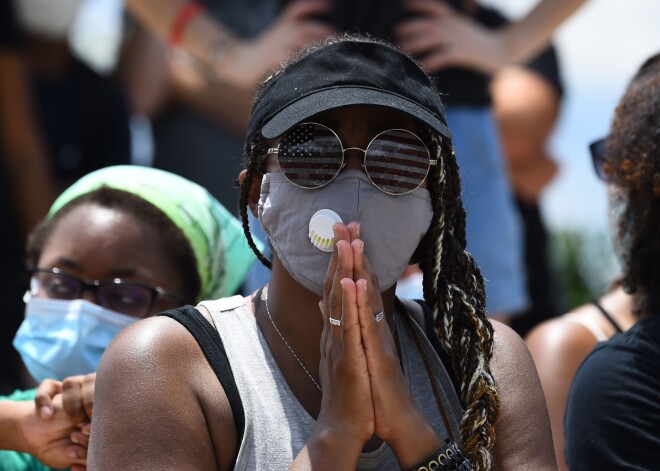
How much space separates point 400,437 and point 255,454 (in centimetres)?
31

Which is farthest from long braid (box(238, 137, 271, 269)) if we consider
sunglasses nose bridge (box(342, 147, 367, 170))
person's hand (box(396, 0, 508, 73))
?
person's hand (box(396, 0, 508, 73))

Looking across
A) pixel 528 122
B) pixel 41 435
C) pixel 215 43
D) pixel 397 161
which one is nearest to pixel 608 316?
pixel 397 161

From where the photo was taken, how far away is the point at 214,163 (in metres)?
5.46

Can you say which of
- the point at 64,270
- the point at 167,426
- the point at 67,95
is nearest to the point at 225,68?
the point at 67,95

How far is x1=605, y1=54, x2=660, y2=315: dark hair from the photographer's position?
10.2 ft

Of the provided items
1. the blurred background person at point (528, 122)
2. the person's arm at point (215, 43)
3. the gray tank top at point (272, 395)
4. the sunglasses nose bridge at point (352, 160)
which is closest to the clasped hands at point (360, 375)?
the gray tank top at point (272, 395)

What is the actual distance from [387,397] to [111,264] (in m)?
1.24

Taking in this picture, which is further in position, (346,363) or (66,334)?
(66,334)

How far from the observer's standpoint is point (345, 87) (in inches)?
98.1

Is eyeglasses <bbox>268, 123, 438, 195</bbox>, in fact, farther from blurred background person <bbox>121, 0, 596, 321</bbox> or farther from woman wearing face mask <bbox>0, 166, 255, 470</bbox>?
blurred background person <bbox>121, 0, 596, 321</bbox>

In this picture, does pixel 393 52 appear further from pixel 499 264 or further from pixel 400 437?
pixel 499 264

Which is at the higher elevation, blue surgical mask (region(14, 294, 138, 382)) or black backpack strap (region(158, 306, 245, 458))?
black backpack strap (region(158, 306, 245, 458))

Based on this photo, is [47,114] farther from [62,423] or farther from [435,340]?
[435,340]

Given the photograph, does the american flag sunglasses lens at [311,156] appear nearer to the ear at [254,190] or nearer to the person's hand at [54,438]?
the ear at [254,190]
